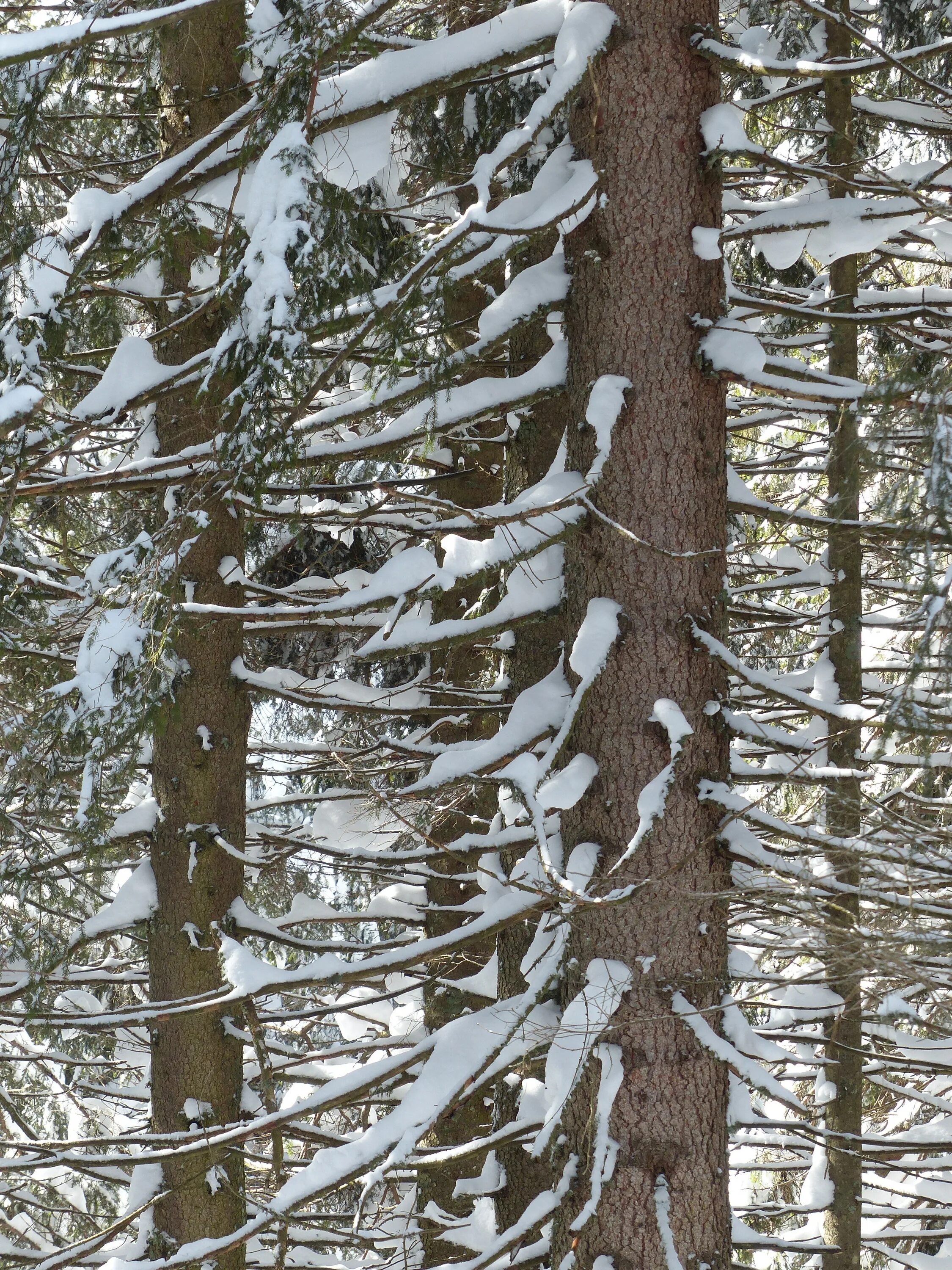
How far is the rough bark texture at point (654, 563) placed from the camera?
3391mm

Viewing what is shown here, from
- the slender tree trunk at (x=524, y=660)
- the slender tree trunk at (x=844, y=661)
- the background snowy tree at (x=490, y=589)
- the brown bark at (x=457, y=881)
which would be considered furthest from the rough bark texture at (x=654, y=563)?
the slender tree trunk at (x=844, y=661)

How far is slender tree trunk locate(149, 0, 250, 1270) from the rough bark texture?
2.27 m

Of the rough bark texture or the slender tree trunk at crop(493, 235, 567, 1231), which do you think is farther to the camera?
the slender tree trunk at crop(493, 235, 567, 1231)

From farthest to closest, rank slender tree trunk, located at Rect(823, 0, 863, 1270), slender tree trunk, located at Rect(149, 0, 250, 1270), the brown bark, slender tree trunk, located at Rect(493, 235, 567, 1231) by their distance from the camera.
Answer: the brown bark < slender tree trunk, located at Rect(823, 0, 863, 1270) < slender tree trunk, located at Rect(149, 0, 250, 1270) < slender tree trunk, located at Rect(493, 235, 567, 1231)

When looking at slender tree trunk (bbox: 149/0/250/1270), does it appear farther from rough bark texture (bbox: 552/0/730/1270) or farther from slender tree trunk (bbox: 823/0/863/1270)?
slender tree trunk (bbox: 823/0/863/1270)

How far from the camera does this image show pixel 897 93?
6785 mm

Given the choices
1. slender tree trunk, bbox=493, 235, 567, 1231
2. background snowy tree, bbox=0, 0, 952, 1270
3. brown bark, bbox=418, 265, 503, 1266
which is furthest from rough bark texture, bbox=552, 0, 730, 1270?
brown bark, bbox=418, 265, 503, 1266

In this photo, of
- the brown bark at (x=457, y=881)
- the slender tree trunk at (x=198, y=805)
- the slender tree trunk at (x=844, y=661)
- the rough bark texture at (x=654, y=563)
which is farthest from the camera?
the brown bark at (x=457, y=881)

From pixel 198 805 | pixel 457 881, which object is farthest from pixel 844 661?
pixel 198 805

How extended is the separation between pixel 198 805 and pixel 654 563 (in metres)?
2.87

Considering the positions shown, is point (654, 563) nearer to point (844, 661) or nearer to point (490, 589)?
point (490, 589)

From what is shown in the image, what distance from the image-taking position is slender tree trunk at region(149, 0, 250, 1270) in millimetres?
5191

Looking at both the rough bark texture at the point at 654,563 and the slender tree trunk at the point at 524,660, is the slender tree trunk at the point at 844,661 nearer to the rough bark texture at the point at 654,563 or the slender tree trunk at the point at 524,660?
the slender tree trunk at the point at 524,660

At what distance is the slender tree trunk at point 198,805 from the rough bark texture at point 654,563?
2.27m
